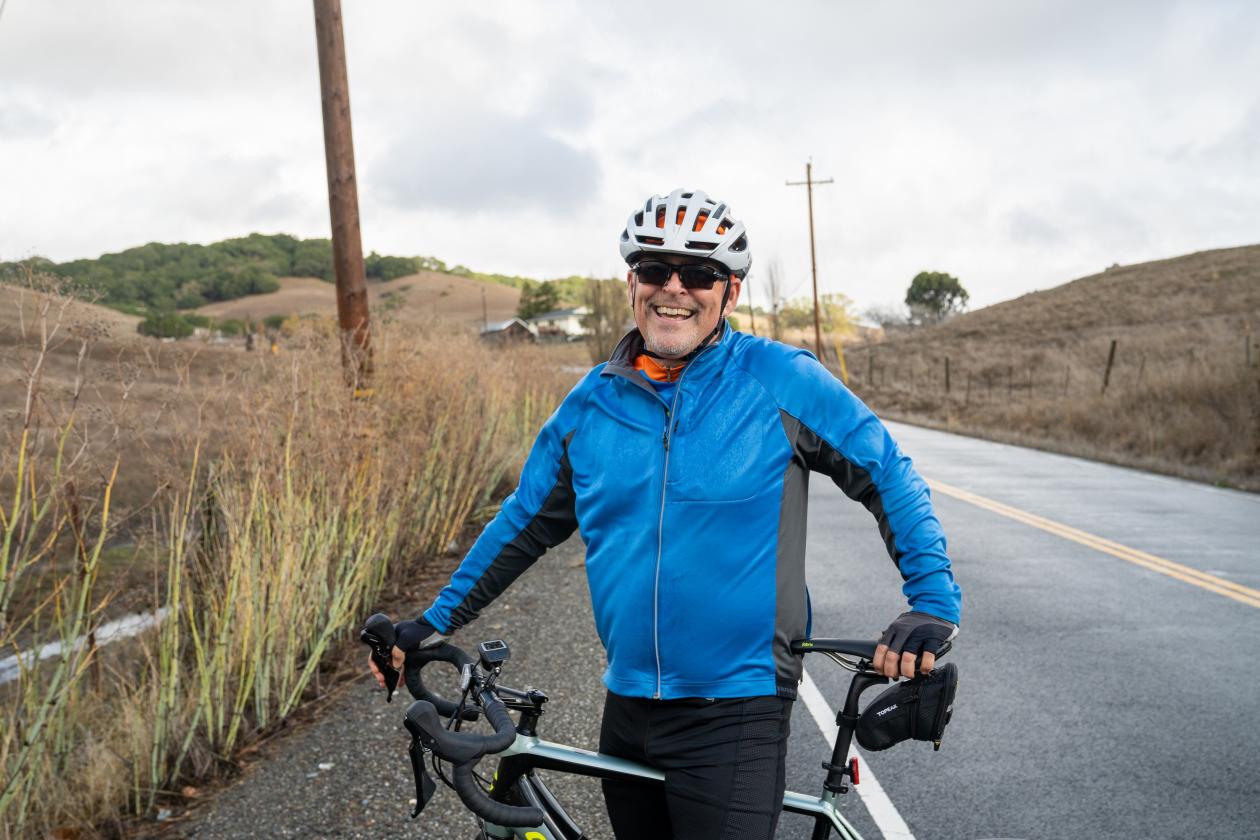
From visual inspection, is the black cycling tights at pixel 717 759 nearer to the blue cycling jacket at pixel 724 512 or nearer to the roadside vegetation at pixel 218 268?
the blue cycling jacket at pixel 724 512

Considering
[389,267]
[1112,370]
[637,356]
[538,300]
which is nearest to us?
[637,356]

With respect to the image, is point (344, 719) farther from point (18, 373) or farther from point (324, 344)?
point (324, 344)

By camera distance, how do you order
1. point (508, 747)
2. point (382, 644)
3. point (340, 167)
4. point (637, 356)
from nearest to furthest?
point (508, 747) → point (382, 644) → point (637, 356) → point (340, 167)

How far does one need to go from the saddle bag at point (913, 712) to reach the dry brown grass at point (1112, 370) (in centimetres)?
1478

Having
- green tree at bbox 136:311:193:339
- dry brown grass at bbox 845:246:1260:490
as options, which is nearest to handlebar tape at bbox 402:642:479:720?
green tree at bbox 136:311:193:339

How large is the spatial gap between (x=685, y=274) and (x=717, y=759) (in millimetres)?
1150

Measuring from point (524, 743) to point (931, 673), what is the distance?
90cm

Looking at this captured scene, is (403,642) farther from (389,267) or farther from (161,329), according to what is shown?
(389,267)

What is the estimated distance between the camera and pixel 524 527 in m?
2.77

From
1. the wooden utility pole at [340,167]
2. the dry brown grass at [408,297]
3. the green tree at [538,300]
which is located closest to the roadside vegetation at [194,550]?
the wooden utility pole at [340,167]

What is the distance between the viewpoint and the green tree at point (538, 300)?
424 feet

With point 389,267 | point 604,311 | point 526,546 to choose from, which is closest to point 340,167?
point 526,546

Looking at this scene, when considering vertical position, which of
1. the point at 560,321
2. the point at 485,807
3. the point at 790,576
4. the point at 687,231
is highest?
the point at 560,321

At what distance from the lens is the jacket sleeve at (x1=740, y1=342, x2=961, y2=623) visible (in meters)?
2.42
